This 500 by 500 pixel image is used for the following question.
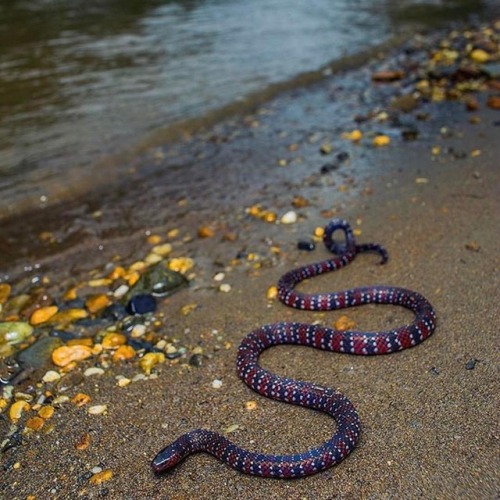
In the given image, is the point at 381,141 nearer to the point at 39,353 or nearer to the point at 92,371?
the point at 92,371

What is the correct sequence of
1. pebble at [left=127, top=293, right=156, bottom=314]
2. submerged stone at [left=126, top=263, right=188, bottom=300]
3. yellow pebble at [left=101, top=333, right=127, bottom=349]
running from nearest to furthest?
yellow pebble at [left=101, top=333, right=127, bottom=349]
pebble at [left=127, top=293, right=156, bottom=314]
submerged stone at [left=126, top=263, right=188, bottom=300]

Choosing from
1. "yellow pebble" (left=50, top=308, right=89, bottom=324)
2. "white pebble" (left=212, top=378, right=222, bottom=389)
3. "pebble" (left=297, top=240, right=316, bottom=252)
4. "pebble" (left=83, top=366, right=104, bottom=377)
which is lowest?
"yellow pebble" (left=50, top=308, right=89, bottom=324)

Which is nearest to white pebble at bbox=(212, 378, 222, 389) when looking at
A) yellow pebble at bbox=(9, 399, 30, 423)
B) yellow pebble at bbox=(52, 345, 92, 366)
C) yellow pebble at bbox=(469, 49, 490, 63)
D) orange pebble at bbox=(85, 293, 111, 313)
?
yellow pebble at bbox=(52, 345, 92, 366)

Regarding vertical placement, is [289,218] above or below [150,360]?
above

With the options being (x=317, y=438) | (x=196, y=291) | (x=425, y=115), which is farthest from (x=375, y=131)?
(x=317, y=438)

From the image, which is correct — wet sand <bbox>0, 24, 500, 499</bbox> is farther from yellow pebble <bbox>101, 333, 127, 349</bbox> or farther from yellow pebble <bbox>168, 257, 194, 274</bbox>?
yellow pebble <bbox>101, 333, 127, 349</bbox>

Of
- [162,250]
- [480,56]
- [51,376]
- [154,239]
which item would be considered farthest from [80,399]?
[480,56]
